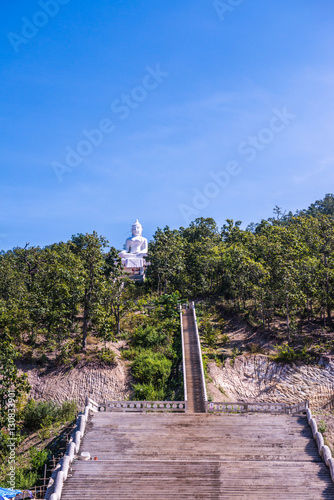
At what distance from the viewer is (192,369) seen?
26.3 m

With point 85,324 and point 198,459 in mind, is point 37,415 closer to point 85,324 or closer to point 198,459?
point 85,324

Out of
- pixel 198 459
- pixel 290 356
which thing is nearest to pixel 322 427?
pixel 290 356

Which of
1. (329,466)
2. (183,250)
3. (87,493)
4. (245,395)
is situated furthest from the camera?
(183,250)

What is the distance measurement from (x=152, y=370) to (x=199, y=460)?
34.9 ft

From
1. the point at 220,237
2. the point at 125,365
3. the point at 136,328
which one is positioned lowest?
the point at 125,365

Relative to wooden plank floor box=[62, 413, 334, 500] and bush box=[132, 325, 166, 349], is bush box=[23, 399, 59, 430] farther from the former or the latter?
bush box=[132, 325, 166, 349]

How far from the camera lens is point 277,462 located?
16484mm

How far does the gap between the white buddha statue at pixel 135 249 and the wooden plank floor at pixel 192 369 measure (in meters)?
33.8

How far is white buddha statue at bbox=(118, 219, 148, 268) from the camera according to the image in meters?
68.0

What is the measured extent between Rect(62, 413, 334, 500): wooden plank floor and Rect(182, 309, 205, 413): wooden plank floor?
6.72 feet

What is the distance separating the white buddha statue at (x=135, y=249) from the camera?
68.0 meters

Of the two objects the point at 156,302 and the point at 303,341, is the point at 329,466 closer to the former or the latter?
the point at 303,341

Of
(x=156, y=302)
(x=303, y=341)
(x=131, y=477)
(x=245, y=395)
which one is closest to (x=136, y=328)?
(x=156, y=302)

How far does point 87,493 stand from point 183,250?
38256 mm
